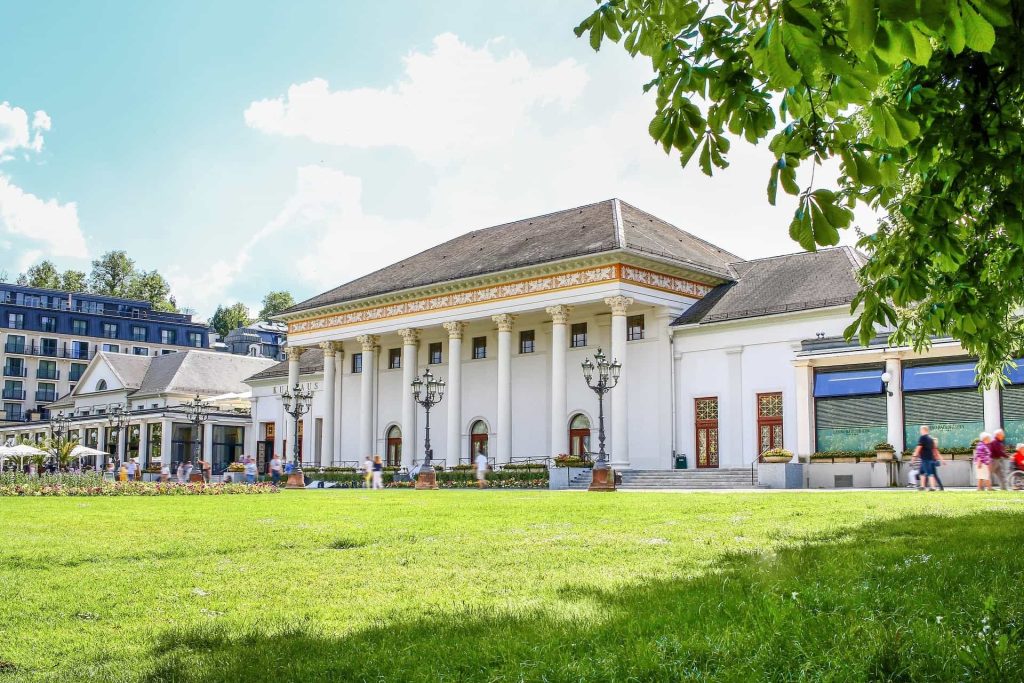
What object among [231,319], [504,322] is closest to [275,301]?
[231,319]

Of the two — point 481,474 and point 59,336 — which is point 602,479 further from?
point 59,336

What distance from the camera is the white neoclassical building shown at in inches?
1638

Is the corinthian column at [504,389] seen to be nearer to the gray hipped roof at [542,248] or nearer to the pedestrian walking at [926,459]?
the gray hipped roof at [542,248]

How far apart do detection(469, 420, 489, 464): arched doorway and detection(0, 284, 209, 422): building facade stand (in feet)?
244

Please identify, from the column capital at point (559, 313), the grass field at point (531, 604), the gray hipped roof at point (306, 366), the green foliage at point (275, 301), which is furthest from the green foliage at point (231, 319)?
the grass field at point (531, 604)

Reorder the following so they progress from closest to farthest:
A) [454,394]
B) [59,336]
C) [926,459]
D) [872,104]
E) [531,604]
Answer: [872,104] < [531,604] < [926,459] < [454,394] < [59,336]

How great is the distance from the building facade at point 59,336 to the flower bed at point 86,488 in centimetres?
8423

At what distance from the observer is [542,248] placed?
52500 mm

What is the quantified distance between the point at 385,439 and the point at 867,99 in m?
59.4

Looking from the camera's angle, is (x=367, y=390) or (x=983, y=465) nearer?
(x=983, y=465)

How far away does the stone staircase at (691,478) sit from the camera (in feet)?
136

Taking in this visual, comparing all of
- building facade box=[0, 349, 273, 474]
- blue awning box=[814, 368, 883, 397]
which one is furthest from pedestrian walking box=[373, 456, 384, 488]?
building facade box=[0, 349, 273, 474]

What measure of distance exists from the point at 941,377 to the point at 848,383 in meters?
3.83

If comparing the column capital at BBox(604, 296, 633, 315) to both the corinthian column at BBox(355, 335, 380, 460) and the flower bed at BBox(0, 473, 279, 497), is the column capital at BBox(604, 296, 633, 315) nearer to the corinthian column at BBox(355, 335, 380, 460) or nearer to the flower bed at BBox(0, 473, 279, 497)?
the corinthian column at BBox(355, 335, 380, 460)
